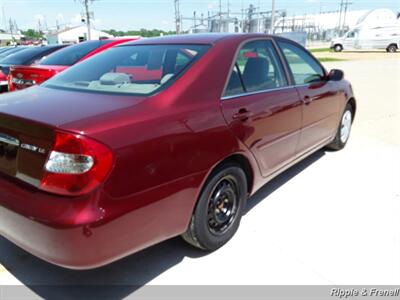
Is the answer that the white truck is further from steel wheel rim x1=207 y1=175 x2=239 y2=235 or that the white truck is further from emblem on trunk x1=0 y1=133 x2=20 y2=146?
emblem on trunk x1=0 y1=133 x2=20 y2=146

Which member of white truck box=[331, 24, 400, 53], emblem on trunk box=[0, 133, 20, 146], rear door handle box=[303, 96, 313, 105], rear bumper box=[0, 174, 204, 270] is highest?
emblem on trunk box=[0, 133, 20, 146]

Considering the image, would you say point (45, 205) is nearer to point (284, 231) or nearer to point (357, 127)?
point (284, 231)

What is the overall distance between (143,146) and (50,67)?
463 centimetres

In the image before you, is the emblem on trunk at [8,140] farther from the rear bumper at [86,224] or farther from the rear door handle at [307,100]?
the rear door handle at [307,100]

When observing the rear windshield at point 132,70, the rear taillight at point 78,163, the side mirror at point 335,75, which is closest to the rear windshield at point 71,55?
the rear windshield at point 132,70

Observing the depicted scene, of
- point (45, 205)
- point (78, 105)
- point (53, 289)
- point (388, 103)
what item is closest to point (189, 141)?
point (78, 105)

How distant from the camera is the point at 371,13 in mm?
81000

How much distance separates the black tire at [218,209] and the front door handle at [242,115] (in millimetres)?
359

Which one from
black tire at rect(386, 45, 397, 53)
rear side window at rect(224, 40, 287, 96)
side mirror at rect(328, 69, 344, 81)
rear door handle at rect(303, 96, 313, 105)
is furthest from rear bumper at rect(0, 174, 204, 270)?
black tire at rect(386, 45, 397, 53)

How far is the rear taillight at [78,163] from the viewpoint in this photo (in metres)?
1.89

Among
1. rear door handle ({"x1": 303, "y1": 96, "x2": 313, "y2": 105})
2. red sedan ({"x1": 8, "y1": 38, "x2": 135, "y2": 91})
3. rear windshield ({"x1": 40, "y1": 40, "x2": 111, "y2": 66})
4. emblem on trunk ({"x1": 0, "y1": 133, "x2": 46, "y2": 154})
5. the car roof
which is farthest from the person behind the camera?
rear windshield ({"x1": 40, "y1": 40, "x2": 111, "y2": 66})

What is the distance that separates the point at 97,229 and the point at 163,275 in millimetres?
889

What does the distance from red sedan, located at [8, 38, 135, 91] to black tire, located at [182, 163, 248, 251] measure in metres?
3.86

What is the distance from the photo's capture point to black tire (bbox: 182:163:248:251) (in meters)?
2.61
